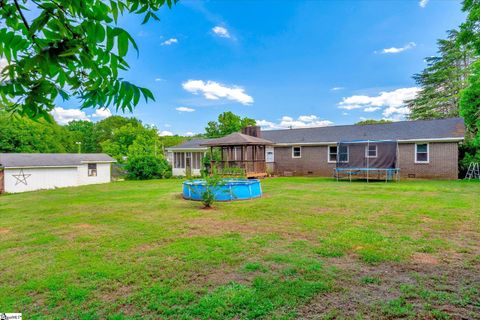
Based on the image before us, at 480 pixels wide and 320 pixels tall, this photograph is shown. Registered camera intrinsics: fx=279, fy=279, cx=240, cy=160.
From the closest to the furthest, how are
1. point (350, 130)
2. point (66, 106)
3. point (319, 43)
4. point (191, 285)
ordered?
point (66, 106)
point (191, 285)
point (319, 43)
point (350, 130)

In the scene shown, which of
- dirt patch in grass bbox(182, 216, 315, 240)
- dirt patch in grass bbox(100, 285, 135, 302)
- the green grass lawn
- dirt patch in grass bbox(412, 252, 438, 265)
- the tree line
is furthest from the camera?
the tree line

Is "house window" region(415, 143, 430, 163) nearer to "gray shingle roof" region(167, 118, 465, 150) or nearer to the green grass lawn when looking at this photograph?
"gray shingle roof" region(167, 118, 465, 150)

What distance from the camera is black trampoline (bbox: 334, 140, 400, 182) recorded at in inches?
642

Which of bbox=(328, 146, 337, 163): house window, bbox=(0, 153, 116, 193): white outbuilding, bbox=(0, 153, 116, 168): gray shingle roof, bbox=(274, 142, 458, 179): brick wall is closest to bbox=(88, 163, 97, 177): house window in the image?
bbox=(0, 153, 116, 193): white outbuilding

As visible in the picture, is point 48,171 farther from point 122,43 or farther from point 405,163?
point 405,163

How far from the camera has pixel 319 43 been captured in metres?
19.0

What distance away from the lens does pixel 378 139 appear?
18688 millimetres

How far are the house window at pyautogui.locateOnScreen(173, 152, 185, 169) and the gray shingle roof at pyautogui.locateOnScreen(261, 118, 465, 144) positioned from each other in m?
7.43

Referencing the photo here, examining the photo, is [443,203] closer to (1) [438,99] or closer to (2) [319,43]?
(2) [319,43]

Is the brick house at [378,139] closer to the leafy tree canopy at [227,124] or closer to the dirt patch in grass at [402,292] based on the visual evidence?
the leafy tree canopy at [227,124]

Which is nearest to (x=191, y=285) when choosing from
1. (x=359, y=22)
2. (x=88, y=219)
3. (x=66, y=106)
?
(x=66, y=106)


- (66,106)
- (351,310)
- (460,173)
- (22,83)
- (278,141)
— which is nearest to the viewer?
(22,83)

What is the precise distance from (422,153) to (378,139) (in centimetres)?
266

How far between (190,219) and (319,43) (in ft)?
54.4
